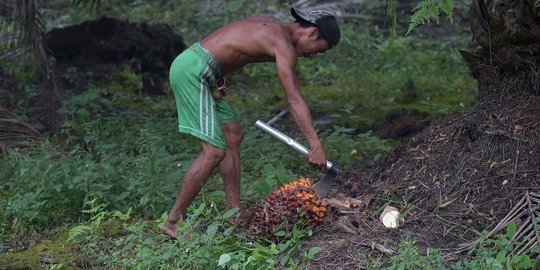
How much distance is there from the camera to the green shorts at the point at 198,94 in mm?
6574

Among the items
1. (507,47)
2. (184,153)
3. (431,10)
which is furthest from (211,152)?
(507,47)

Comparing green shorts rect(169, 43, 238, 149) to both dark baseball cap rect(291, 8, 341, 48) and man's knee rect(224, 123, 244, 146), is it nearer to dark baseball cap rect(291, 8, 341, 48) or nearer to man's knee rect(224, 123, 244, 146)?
man's knee rect(224, 123, 244, 146)

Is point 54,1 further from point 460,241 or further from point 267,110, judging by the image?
point 460,241

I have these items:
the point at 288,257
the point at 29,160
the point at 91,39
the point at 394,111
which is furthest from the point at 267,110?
the point at 288,257

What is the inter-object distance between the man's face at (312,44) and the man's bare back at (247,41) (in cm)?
11

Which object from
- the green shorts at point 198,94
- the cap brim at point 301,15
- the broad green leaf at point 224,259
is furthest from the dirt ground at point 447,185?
the cap brim at point 301,15

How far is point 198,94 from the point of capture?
6629mm

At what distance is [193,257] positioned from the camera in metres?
5.93

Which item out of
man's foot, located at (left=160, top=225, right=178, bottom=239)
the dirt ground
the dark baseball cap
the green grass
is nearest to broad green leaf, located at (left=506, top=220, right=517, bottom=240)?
the dirt ground

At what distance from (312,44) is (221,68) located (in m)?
0.65

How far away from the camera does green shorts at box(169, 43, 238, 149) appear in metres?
6.57

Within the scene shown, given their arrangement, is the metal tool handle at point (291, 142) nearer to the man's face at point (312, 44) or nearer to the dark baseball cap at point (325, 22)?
the man's face at point (312, 44)

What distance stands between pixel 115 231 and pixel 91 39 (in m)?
6.26

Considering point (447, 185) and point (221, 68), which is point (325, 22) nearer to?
point (221, 68)
